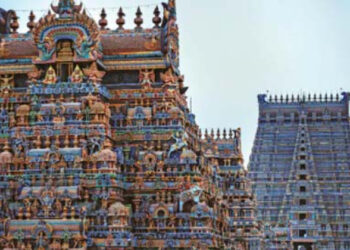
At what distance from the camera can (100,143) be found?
197 feet

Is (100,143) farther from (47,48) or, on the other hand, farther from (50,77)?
(47,48)

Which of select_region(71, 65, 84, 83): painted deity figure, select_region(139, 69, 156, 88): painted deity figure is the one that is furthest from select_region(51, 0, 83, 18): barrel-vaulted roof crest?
select_region(139, 69, 156, 88): painted deity figure

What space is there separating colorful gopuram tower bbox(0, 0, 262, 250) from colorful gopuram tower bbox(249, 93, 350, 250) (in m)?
40.0

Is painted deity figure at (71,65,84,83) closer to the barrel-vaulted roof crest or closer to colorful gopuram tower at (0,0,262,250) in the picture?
colorful gopuram tower at (0,0,262,250)

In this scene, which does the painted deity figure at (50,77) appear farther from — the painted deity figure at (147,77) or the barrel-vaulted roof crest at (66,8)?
the painted deity figure at (147,77)

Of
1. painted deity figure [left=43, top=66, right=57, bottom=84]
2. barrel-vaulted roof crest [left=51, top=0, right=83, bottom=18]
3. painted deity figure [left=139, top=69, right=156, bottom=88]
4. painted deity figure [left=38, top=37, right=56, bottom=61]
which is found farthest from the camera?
painted deity figure [left=139, top=69, right=156, bottom=88]

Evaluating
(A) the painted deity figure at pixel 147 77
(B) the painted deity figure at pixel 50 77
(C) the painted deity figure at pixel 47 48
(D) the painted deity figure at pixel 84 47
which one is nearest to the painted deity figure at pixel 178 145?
(A) the painted deity figure at pixel 147 77

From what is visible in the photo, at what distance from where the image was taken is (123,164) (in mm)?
61469

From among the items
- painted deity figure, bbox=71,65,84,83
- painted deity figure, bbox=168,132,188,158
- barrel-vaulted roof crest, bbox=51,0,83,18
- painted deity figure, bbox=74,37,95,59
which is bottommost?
painted deity figure, bbox=168,132,188,158

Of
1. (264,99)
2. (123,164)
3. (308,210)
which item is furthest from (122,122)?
(264,99)

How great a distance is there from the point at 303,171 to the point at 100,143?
57.3m

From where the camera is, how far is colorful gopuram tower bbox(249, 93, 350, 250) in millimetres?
107938

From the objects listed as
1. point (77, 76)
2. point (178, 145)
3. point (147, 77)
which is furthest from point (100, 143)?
point (147, 77)

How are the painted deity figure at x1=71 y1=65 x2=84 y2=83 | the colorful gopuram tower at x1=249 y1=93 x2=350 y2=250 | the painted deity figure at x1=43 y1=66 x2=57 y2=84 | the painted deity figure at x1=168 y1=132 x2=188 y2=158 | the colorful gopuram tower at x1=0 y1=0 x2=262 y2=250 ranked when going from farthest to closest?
the colorful gopuram tower at x1=249 y1=93 x2=350 y2=250 < the painted deity figure at x1=43 y1=66 x2=57 y2=84 < the painted deity figure at x1=71 y1=65 x2=84 y2=83 < the painted deity figure at x1=168 y1=132 x2=188 y2=158 < the colorful gopuram tower at x1=0 y1=0 x2=262 y2=250
